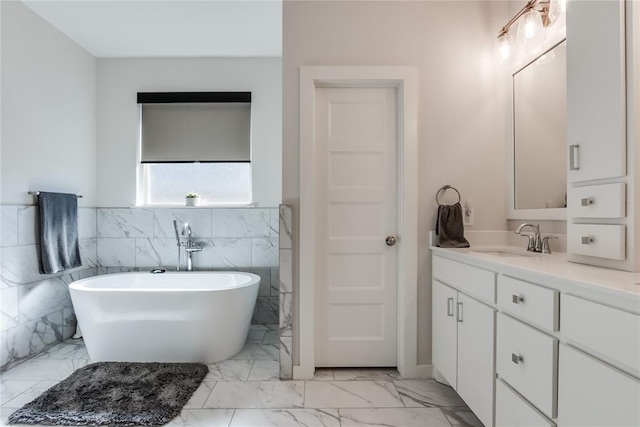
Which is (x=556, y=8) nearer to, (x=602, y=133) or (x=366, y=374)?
(x=602, y=133)

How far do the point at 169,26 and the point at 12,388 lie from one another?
115 inches

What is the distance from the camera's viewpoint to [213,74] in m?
3.33

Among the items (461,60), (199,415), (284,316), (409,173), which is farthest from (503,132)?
(199,415)

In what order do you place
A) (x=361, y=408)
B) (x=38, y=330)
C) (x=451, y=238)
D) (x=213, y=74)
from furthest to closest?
(x=213, y=74), (x=38, y=330), (x=451, y=238), (x=361, y=408)

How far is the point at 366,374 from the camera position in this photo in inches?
89.9

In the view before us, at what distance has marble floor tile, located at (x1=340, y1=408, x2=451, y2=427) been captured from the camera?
1741mm

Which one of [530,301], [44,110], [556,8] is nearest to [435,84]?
[556,8]

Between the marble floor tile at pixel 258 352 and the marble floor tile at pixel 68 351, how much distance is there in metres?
1.22

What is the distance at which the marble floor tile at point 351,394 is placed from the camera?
1.92 meters

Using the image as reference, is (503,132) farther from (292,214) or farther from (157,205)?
(157,205)

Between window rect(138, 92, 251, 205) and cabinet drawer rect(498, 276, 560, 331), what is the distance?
2.59 m

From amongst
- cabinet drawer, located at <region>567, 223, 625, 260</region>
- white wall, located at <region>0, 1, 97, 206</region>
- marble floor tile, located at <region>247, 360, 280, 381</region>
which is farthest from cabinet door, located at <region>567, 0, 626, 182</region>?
Result: white wall, located at <region>0, 1, 97, 206</region>

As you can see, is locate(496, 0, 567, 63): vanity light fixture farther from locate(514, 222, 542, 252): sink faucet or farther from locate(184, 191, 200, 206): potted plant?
locate(184, 191, 200, 206): potted plant

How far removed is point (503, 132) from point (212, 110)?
2706 mm
